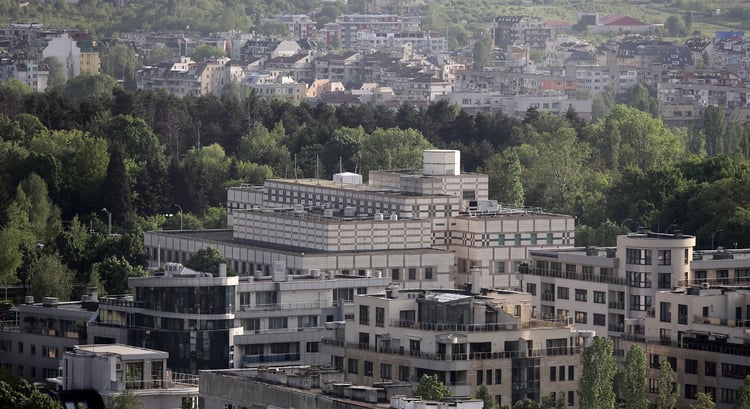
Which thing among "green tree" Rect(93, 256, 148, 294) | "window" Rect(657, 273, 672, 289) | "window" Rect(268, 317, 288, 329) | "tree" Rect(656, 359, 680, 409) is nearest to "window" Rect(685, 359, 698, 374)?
"tree" Rect(656, 359, 680, 409)

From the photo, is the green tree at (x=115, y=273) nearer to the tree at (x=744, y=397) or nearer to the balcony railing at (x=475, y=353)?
the balcony railing at (x=475, y=353)

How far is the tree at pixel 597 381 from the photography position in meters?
72.7

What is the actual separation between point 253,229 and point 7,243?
31.9ft

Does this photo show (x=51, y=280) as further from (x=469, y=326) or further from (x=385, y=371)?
(x=469, y=326)

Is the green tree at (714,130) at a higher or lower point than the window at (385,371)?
lower

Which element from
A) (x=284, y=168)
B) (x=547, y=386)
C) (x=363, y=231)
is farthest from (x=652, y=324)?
(x=284, y=168)

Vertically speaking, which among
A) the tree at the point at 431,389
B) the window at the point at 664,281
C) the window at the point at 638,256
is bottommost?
the tree at the point at 431,389

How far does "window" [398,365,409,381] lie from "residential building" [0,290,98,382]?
1575 cm

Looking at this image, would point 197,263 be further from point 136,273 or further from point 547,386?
point 547,386

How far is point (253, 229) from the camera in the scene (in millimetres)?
111188

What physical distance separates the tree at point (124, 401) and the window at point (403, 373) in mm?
7053

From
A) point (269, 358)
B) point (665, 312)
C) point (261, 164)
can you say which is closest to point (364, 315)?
point (269, 358)

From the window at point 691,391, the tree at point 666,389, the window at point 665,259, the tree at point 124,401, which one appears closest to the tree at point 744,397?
the tree at point 666,389

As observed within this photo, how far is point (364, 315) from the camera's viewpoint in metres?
78.3
